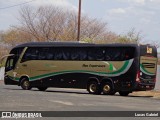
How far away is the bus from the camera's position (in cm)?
2745

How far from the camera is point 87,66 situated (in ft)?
94.7

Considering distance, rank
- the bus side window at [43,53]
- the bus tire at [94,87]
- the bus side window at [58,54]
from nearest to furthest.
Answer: the bus tire at [94,87] < the bus side window at [58,54] < the bus side window at [43,53]

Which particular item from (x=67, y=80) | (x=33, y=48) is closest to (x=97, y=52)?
(x=67, y=80)

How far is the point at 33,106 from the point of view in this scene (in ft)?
55.0

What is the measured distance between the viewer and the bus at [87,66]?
27.5 m

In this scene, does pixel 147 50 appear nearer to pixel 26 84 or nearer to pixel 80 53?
pixel 80 53

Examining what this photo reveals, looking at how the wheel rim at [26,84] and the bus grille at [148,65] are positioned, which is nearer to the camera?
the bus grille at [148,65]

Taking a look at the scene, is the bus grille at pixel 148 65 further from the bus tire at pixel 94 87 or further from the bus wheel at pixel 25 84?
the bus wheel at pixel 25 84

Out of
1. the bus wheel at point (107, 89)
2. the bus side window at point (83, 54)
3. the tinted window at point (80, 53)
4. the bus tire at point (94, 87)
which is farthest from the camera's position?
the bus side window at point (83, 54)

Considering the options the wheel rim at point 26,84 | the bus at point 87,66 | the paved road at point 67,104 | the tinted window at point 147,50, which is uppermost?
the tinted window at point 147,50

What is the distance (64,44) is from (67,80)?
2423mm

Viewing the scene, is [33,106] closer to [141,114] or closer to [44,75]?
[141,114]

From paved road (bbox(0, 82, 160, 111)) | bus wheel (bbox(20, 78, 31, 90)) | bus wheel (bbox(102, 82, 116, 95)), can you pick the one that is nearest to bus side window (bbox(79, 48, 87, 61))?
bus wheel (bbox(102, 82, 116, 95))

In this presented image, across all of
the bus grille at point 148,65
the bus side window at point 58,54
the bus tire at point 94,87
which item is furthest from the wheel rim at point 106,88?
the bus side window at point 58,54
